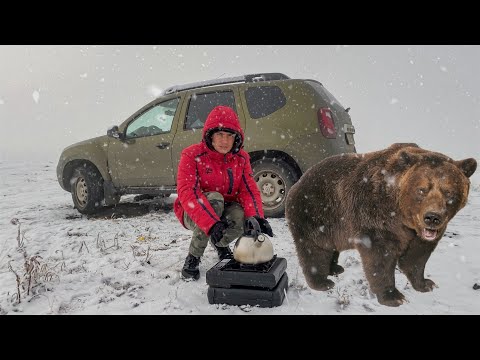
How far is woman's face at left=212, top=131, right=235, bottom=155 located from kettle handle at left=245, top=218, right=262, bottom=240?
1.99ft

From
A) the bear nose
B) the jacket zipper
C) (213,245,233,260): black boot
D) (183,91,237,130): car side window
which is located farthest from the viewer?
(183,91,237,130): car side window

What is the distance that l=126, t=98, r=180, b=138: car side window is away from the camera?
552 centimetres

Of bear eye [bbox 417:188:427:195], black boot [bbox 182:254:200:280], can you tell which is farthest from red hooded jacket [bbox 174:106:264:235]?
bear eye [bbox 417:188:427:195]

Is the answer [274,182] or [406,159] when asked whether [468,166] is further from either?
[274,182]

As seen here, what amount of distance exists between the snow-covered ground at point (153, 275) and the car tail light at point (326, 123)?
3.93ft

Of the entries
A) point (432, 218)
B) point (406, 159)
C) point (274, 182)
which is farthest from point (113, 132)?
point (432, 218)

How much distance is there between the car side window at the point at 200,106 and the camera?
5152 millimetres

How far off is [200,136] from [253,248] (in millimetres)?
3076

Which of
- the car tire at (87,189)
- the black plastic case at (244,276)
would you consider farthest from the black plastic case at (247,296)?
the car tire at (87,189)

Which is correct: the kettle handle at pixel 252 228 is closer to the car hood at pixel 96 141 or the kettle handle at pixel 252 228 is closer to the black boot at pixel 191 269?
the black boot at pixel 191 269

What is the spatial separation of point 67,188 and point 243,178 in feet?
15.9

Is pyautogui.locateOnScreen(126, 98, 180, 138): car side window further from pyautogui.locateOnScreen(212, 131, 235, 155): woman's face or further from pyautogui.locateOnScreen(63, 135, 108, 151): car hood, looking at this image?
pyautogui.locateOnScreen(212, 131, 235, 155): woman's face

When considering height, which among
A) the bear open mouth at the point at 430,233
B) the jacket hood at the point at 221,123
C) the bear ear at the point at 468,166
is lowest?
the bear open mouth at the point at 430,233

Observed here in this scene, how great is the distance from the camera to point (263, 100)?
4805 mm
